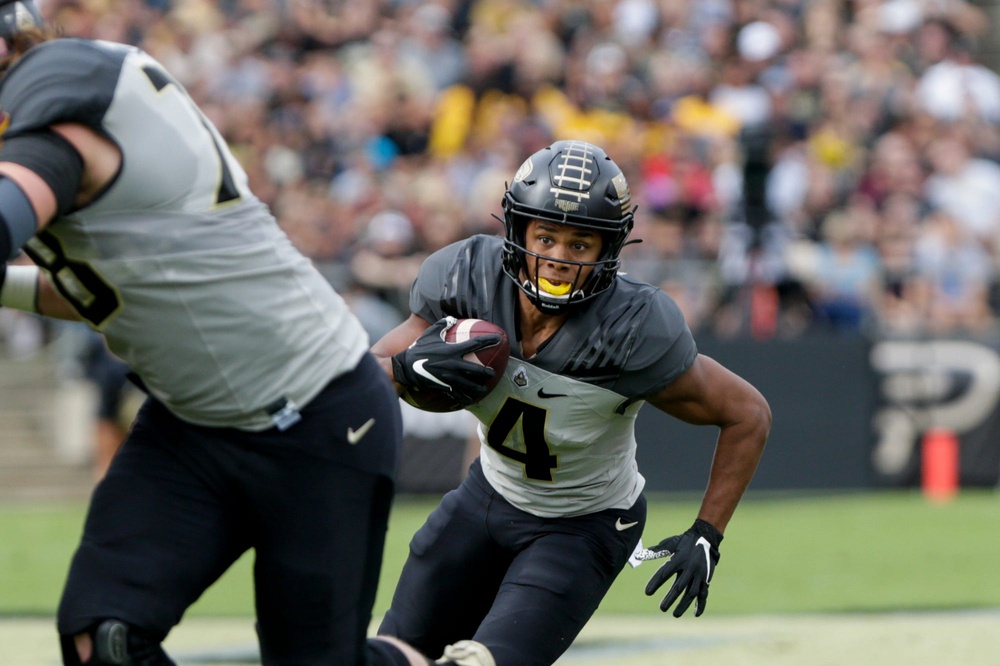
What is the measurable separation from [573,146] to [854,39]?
33.1ft

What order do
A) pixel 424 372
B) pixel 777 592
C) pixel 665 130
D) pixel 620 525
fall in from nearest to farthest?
pixel 424 372 < pixel 620 525 < pixel 777 592 < pixel 665 130

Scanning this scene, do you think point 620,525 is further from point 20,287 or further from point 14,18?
point 14,18

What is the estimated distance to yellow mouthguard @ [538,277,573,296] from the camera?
4.13 m

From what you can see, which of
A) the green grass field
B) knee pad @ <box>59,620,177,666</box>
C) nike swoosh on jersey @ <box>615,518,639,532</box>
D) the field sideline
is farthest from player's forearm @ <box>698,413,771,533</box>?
the green grass field

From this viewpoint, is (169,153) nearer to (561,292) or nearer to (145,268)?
(145,268)

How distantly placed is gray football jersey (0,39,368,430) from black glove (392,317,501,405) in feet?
1.65

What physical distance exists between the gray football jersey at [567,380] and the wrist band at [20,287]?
3.45 feet

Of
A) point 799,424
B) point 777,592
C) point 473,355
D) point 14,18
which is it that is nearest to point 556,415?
point 473,355

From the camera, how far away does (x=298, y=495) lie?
335 cm

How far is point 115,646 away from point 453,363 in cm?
115

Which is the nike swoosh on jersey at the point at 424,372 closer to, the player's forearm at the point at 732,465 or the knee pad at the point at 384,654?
the knee pad at the point at 384,654

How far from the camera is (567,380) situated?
414 centimetres

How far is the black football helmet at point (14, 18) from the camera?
3.12 metres

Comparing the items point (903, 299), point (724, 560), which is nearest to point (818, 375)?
point (903, 299)
